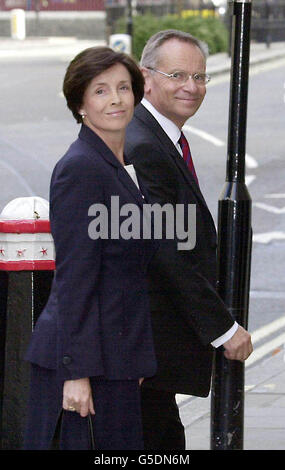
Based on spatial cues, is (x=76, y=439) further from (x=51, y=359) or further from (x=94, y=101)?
(x=94, y=101)

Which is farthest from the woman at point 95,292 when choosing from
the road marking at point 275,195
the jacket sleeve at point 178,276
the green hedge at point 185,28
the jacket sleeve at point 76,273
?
the green hedge at point 185,28

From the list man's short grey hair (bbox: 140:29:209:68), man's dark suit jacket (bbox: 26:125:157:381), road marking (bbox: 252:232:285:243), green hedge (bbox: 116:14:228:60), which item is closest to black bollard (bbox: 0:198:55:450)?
man's short grey hair (bbox: 140:29:209:68)

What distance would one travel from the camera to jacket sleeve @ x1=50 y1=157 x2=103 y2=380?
13.0 feet

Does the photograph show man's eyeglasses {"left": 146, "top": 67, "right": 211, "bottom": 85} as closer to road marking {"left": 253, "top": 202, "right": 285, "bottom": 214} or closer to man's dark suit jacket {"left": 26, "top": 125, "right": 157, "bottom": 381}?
man's dark suit jacket {"left": 26, "top": 125, "right": 157, "bottom": 381}

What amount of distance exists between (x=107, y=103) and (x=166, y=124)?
63 centimetres

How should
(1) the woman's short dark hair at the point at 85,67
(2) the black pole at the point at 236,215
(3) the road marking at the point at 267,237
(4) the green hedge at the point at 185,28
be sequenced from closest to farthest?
(1) the woman's short dark hair at the point at 85,67
(2) the black pole at the point at 236,215
(3) the road marking at the point at 267,237
(4) the green hedge at the point at 185,28

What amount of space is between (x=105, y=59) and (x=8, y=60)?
29.3 m

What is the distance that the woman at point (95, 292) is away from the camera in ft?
13.1

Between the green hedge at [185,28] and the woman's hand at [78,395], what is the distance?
26500 mm

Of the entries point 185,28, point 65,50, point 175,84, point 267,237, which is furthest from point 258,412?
point 65,50

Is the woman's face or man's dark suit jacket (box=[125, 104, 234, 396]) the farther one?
man's dark suit jacket (box=[125, 104, 234, 396])

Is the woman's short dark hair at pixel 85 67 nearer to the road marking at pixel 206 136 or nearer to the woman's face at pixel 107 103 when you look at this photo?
the woman's face at pixel 107 103

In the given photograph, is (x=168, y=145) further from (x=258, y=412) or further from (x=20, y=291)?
(x=258, y=412)
